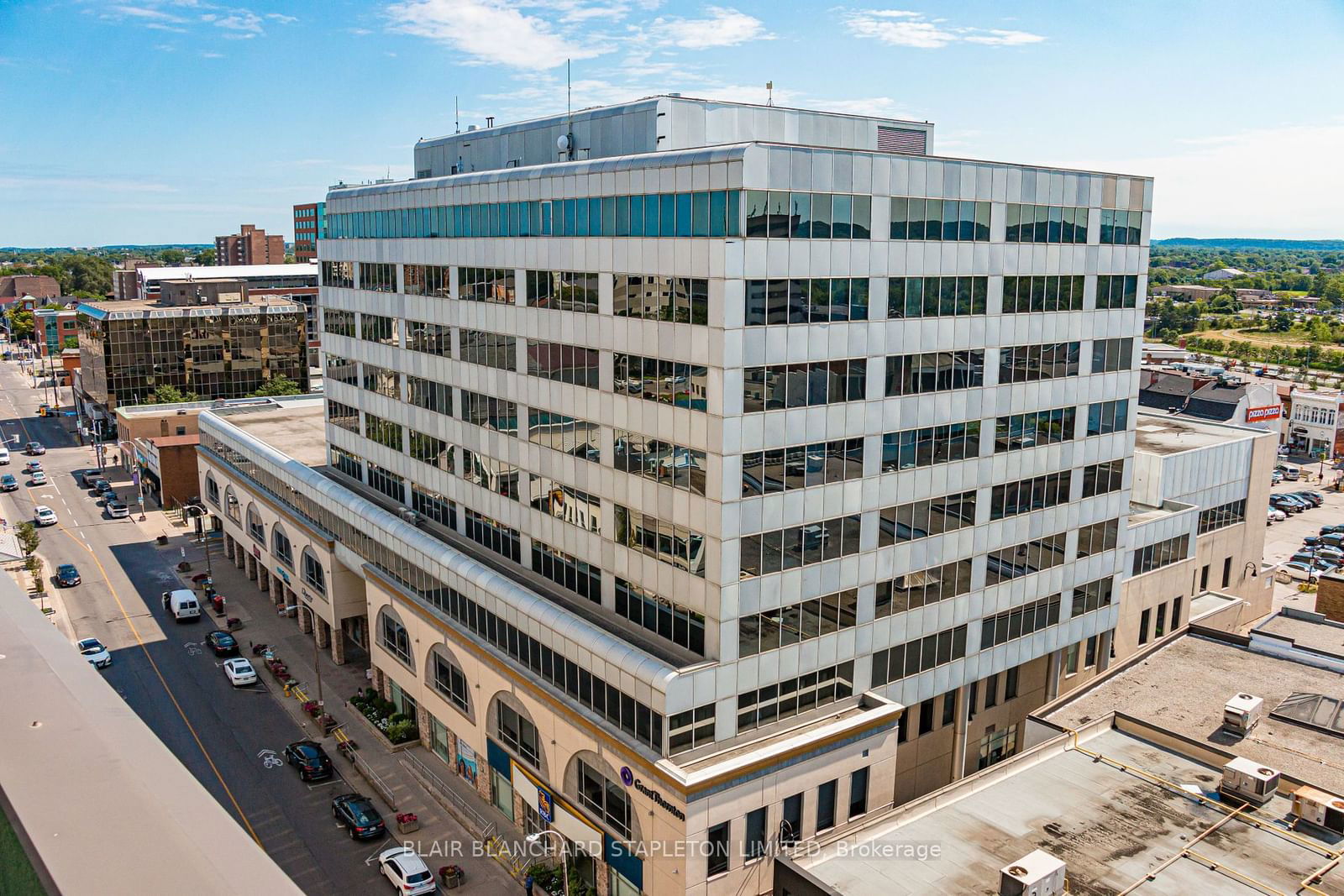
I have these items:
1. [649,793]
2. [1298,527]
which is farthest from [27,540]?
[1298,527]

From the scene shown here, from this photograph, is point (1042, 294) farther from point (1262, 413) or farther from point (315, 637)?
point (1262, 413)

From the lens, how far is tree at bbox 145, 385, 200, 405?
127250mm

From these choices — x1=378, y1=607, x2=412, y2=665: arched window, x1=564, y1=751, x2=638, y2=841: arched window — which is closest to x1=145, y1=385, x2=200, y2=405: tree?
x1=378, y1=607, x2=412, y2=665: arched window

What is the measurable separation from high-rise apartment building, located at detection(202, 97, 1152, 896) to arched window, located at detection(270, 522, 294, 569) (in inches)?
712

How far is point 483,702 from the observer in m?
47.2

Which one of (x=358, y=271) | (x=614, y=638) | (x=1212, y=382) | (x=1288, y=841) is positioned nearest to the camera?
(x=1288, y=841)

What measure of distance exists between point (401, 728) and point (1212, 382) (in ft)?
332

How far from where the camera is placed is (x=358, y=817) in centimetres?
4647

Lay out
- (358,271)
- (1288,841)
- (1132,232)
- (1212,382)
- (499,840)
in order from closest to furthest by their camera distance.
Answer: (1288,841)
(499,840)
(1132,232)
(358,271)
(1212,382)

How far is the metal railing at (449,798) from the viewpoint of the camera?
46688mm

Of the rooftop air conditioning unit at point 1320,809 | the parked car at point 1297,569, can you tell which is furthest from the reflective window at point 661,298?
the parked car at point 1297,569

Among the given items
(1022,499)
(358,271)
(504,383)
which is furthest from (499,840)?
(358,271)

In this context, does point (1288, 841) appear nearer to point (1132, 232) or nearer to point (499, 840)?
point (1132, 232)

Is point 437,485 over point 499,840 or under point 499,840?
over
